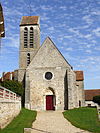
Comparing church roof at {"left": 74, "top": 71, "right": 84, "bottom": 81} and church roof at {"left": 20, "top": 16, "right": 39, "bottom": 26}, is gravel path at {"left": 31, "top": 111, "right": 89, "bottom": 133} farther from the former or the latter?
church roof at {"left": 20, "top": 16, "right": 39, "bottom": 26}

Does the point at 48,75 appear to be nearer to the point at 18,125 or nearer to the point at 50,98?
the point at 50,98

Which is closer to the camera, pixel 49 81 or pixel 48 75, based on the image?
pixel 49 81

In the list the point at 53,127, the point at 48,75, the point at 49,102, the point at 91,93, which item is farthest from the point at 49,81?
the point at 91,93

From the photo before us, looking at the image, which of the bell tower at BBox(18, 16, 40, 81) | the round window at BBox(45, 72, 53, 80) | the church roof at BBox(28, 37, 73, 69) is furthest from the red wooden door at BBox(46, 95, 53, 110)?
the bell tower at BBox(18, 16, 40, 81)

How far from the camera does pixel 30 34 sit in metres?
34.7

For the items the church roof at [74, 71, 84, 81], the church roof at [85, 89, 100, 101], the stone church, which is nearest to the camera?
A: the stone church

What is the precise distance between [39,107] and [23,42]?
12633 mm

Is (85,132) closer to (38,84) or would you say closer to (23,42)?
(38,84)

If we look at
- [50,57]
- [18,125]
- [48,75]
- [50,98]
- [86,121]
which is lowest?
[86,121]

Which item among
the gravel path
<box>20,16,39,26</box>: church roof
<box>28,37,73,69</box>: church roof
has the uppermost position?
<box>20,16,39,26</box>: church roof

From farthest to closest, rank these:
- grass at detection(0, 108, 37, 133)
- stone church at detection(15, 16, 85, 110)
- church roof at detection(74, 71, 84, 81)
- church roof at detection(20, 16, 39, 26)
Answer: church roof at detection(20, 16, 39, 26) < church roof at detection(74, 71, 84, 81) < stone church at detection(15, 16, 85, 110) < grass at detection(0, 108, 37, 133)

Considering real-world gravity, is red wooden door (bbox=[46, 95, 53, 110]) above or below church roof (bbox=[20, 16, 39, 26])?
below

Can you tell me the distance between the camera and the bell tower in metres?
32.9

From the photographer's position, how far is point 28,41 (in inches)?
1339
